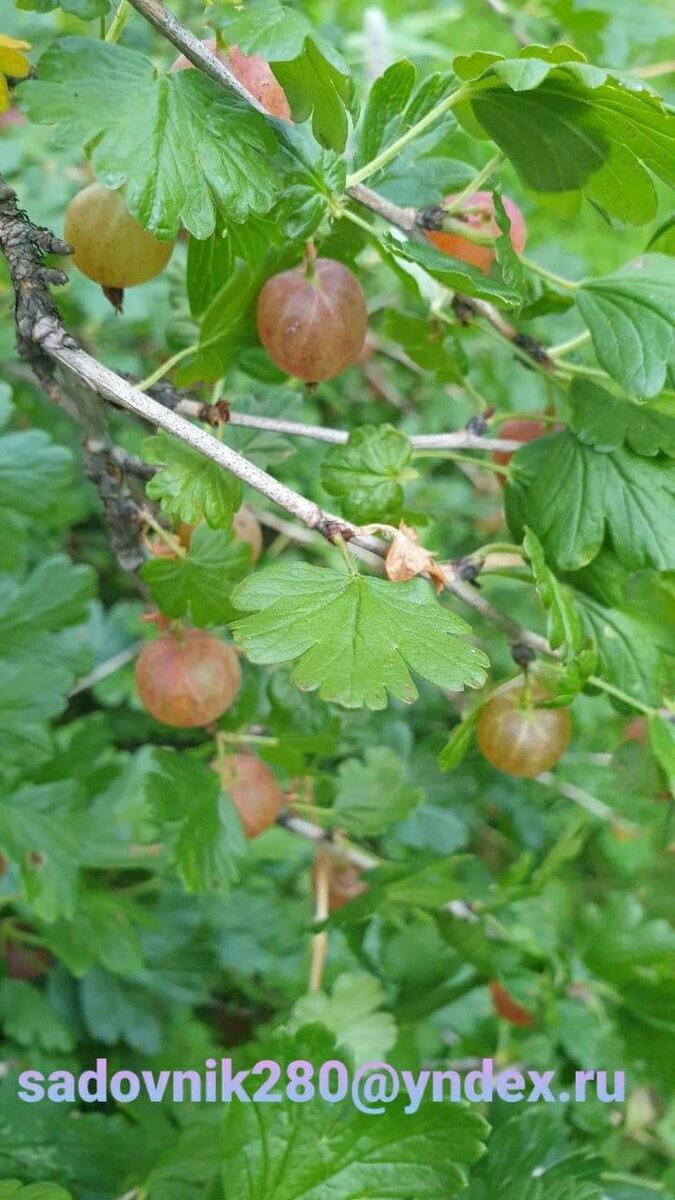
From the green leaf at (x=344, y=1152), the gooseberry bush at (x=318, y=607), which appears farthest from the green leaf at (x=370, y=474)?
the green leaf at (x=344, y=1152)

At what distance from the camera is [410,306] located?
1.04 m

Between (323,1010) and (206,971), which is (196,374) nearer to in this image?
(323,1010)

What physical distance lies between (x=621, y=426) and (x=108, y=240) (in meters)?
0.42

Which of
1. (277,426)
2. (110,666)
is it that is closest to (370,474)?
(277,426)

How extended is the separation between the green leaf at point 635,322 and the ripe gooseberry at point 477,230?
0.09 m

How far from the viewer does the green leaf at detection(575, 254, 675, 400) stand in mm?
729

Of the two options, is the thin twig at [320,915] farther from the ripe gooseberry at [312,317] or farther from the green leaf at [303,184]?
the green leaf at [303,184]

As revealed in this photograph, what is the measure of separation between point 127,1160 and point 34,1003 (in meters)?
0.29

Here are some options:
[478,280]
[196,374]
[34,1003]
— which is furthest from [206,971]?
[478,280]

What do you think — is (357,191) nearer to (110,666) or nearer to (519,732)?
(519,732)

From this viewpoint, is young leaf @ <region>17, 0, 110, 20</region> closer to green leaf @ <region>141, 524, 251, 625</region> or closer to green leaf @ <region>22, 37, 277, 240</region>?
green leaf @ <region>22, 37, 277, 240</region>

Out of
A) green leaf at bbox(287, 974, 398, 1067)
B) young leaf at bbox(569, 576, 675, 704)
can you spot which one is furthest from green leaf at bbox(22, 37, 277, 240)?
green leaf at bbox(287, 974, 398, 1067)

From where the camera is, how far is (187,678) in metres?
0.84

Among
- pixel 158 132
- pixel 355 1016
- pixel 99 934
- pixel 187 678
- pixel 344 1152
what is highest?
pixel 158 132
